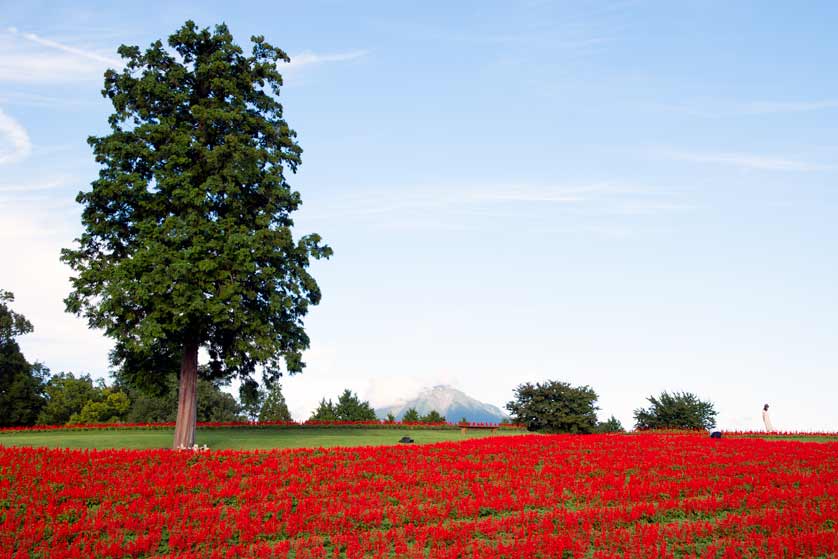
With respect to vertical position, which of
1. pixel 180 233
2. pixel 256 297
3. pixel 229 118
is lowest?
pixel 256 297

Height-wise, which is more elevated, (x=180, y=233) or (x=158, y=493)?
(x=180, y=233)

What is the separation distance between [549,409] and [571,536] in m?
26.6

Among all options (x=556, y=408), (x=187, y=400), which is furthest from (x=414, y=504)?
(x=556, y=408)

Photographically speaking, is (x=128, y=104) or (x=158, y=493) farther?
(x=128, y=104)

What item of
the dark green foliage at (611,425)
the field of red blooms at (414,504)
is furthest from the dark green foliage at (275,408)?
the field of red blooms at (414,504)

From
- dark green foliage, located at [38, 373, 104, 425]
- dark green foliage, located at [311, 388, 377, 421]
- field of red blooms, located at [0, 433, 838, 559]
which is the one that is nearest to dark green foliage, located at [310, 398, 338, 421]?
dark green foliage, located at [311, 388, 377, 421]

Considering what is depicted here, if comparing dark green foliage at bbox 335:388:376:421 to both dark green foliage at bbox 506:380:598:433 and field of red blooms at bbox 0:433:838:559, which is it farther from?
field of red blooms at bbox 0:433:838:559

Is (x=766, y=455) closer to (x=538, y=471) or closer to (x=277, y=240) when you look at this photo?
(x=538, y=471)

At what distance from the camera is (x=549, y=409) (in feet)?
132

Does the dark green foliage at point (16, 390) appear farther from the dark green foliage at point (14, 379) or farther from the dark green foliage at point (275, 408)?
the dark green foliage at point (275, 408)

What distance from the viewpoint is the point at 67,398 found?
6894 centimetres

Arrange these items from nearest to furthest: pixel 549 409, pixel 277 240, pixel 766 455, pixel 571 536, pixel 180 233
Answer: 1. pixel 571 536
2. pixel 766 455
3. pixel 180 233
4. pixel 277 240
5. pixel 549 409

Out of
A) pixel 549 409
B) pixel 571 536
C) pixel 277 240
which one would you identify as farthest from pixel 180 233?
pixel 549 409

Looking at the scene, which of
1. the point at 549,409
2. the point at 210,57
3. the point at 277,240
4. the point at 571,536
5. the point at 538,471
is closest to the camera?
the point at 571,536
